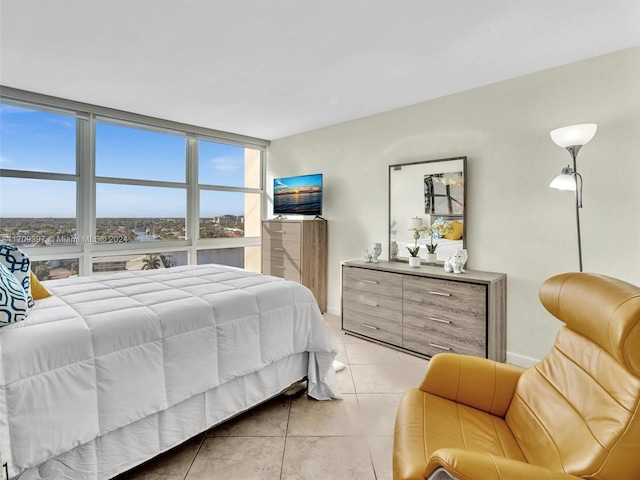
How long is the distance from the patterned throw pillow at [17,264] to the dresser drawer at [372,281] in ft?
8.89

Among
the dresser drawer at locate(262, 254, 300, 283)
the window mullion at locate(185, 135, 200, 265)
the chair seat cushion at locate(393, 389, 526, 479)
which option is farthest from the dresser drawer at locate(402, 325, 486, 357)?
the window mullion at locate(185, 135, 200, 265)

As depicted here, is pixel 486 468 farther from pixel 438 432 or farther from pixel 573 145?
pixel 573 145

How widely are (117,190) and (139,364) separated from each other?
10.3 feet

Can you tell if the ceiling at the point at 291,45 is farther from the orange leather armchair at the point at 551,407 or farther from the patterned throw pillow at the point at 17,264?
the orange leather armchair at the point at 551,407

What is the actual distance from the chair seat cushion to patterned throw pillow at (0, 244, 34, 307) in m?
1.96

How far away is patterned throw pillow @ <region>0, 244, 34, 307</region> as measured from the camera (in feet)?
6.16

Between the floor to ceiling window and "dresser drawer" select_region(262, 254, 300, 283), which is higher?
the floor to ceiling window

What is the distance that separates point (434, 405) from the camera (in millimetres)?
1584

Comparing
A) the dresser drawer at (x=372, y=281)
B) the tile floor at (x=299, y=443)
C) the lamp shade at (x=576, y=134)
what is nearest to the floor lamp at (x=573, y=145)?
the lamp shade at (x=576, y=134)

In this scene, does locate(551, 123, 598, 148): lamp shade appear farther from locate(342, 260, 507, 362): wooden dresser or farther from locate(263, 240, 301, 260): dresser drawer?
locate(263, 240, 301, 260): dresser drawer

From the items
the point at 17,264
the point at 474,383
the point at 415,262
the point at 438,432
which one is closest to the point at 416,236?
the point at 415,262

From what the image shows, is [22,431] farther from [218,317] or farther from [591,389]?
[591,389]

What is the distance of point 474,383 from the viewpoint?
1.68 meters

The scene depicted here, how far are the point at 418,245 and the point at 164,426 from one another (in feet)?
9.16
